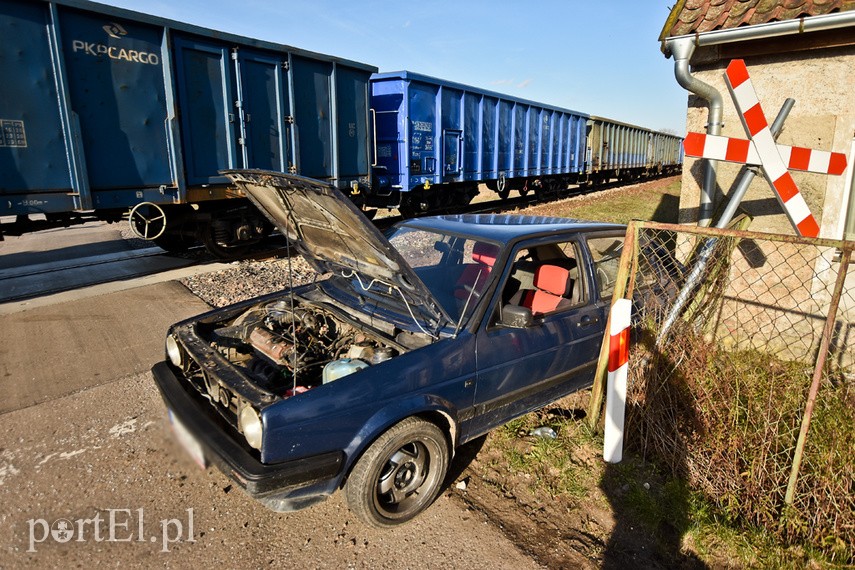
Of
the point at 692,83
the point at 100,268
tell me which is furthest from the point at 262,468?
the point at 100,268

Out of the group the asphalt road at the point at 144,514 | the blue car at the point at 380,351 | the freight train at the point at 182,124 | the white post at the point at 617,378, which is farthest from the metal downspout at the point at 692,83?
the freight train at the point at 182,124

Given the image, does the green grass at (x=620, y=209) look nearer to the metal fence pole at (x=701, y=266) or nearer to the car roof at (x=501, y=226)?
the metal fence pole at (x=701, y=266)

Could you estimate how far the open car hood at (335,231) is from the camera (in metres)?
2.55

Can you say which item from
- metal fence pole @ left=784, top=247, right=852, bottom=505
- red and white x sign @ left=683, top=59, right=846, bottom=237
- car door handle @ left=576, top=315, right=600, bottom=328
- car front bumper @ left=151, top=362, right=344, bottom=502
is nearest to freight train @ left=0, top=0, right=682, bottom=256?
car front bumper @ left=151, top=362, right=344, bottom=502

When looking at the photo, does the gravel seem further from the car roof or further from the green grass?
the green grass

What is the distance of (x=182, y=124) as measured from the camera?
7168mm

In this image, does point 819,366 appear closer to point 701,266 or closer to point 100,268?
point 701,266

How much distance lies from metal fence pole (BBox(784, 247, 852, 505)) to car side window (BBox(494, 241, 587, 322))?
1351 millimetres

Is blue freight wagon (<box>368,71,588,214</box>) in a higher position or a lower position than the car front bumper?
higher

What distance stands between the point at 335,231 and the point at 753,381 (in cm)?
298

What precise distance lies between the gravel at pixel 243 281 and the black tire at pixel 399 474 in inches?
146

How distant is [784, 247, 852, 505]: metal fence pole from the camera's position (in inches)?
97.2

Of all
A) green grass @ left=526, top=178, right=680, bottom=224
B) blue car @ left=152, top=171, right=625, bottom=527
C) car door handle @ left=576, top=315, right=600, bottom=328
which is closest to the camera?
blue car @ left=152, top=171, right=625, bottom=527
